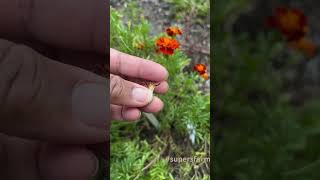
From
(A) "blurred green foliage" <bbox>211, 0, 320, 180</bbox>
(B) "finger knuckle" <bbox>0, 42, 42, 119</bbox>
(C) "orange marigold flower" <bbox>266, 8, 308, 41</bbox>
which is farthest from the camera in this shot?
(C) "orange marigold flower" <bbox>266, 8, 308, 41</bbox>

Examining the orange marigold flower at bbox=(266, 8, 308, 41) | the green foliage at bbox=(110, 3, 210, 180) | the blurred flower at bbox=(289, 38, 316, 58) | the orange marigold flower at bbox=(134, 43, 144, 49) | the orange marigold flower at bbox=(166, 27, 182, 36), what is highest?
the orange marigold flower at bbox=(266, 8, 308, 41)

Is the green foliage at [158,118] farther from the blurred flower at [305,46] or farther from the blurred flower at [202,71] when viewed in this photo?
the blurred flower at [305,46]

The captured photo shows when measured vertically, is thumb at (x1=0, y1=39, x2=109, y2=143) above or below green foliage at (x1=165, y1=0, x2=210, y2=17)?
below

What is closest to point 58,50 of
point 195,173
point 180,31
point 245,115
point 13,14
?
point 13,14

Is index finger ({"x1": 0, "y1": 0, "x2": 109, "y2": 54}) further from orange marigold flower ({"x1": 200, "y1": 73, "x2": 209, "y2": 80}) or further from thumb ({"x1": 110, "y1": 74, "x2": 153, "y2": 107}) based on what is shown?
orange marigold flower ({"x1": 200, "y1": 73, "x2": 209, "y2": 80})

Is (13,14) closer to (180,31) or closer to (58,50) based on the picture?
(58,50)

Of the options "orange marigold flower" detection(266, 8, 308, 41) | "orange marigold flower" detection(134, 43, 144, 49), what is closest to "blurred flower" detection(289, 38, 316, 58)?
"orange marigold flower" detection(266, 8, 308, 41)
